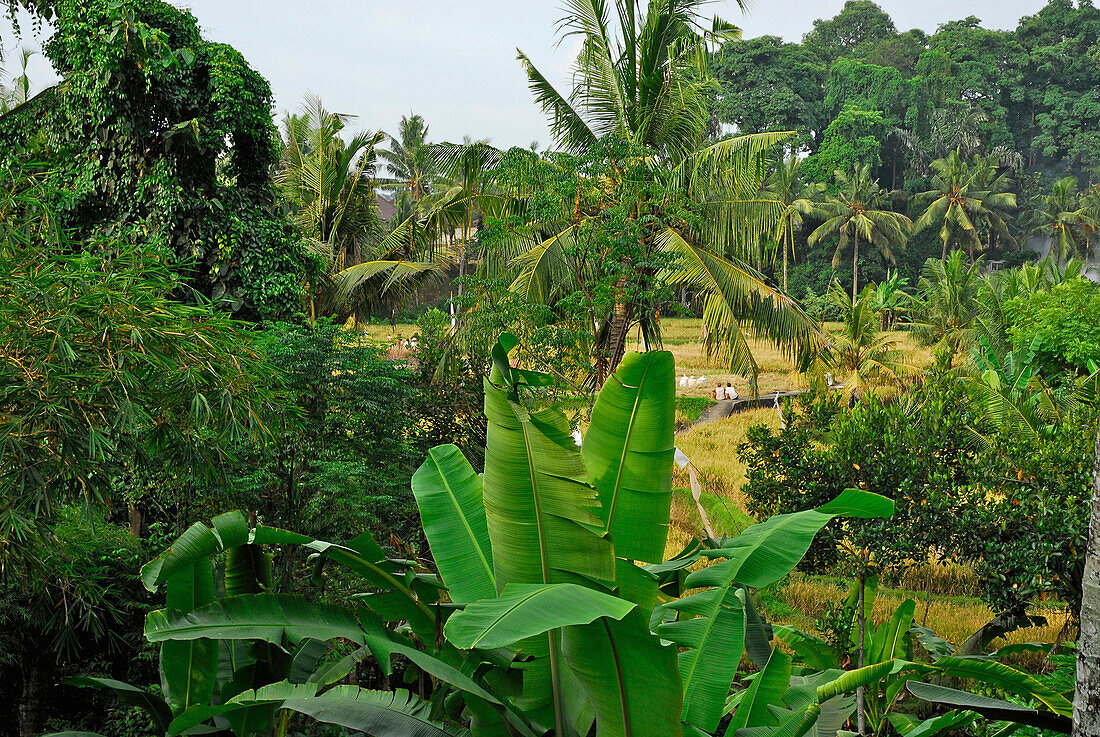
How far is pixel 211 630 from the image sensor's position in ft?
6.39

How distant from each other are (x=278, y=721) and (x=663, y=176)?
733cm

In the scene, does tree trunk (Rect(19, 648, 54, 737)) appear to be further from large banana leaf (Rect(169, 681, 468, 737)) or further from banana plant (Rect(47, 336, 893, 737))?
large banana leaf (Rect(169, 681, 468, 737))

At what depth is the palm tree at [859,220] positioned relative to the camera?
35.1 m

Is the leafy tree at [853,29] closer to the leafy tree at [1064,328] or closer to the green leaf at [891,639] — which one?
the leafy tree at [1064,328]

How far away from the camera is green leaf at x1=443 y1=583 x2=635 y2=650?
1.40 metres

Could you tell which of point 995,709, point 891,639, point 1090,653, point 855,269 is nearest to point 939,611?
point 891,639

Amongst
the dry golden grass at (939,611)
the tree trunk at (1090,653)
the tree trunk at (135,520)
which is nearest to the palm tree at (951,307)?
the dry golden grass at (939,611)

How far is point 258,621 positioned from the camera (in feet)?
6.60

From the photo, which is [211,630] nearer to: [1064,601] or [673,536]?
[1064,601]

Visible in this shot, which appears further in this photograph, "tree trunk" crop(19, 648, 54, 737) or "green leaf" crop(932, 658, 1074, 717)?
"tree trunk" crop(19, 648, 54, 737)

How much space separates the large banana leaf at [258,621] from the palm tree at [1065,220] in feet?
138

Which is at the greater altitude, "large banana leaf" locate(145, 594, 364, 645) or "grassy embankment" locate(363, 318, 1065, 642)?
"large banana leaf" locate(145, 594, 364, 645)

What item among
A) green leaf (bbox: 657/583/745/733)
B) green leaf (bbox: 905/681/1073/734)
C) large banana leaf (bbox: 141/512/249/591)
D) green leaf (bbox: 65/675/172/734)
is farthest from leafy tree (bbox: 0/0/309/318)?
green leaf (bbox: 905/681/1073/734)

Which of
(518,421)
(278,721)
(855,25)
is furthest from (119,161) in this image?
(855,25)
